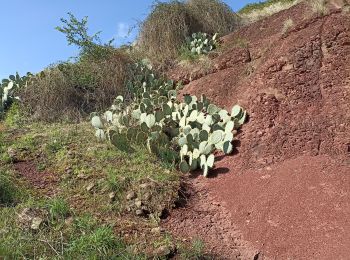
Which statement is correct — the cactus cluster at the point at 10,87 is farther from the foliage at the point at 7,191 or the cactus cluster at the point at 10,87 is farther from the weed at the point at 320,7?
the weed at the point at 320,7

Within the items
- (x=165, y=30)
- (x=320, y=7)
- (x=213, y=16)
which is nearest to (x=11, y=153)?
(x=165, y=30)

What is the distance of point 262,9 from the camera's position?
13.7 metres

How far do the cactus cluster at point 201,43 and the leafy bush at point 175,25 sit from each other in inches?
12.5

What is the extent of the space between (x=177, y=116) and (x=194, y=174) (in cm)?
112

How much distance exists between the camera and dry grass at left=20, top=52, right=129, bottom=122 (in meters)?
9.18

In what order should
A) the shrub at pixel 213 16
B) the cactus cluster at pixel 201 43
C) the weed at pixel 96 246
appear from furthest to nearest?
the shrub at pixel 213 16 < the cactus cluster at pixel 201 43 < the weed at pixel 96 246

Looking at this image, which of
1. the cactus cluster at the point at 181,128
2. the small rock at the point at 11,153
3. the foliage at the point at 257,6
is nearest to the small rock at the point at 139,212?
the cactus cluster at the point at 181,128

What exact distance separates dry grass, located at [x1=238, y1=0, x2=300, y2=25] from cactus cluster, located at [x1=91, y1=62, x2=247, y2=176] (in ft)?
16.4

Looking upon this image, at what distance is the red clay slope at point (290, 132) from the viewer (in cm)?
518

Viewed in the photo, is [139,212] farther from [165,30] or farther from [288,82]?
[165,30]

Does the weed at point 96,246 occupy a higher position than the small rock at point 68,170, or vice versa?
the small rock at point 68,170

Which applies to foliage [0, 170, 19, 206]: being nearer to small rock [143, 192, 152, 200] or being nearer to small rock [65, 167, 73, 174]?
small rock [65, 167, 73, 174]

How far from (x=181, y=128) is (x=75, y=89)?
124 inches

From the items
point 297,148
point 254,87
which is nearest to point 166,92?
point 254,87
